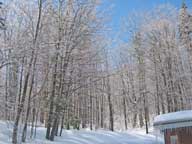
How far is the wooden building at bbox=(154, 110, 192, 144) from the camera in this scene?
1716 centimetres

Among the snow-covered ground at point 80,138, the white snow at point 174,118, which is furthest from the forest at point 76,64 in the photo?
the white snow at point 174,118

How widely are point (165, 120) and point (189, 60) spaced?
19399mm

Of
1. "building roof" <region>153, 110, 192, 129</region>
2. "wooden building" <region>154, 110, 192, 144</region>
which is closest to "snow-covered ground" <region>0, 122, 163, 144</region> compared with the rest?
"wooden building" <region>154, 110, 192, 144</region>

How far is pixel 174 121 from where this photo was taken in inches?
685

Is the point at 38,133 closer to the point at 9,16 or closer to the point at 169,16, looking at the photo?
the point at 9,16

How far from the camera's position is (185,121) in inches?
672

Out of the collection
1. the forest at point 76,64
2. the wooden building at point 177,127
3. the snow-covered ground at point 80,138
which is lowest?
the snow-covered ground at point 80,138

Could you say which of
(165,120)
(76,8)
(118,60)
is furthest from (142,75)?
(165,120)

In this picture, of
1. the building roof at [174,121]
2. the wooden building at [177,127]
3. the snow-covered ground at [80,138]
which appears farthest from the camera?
the snow-covered ground at [80,138]

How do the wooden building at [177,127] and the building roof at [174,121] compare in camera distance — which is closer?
the building roof at [174,121]

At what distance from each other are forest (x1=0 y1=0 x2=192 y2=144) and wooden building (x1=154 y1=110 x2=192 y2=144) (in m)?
6.77

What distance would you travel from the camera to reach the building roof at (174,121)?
1705 cm

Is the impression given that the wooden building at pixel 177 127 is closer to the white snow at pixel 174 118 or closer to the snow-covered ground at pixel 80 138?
the white snow at pixel 174 118

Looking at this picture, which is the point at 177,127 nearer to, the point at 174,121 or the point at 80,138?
the point at 174,121
